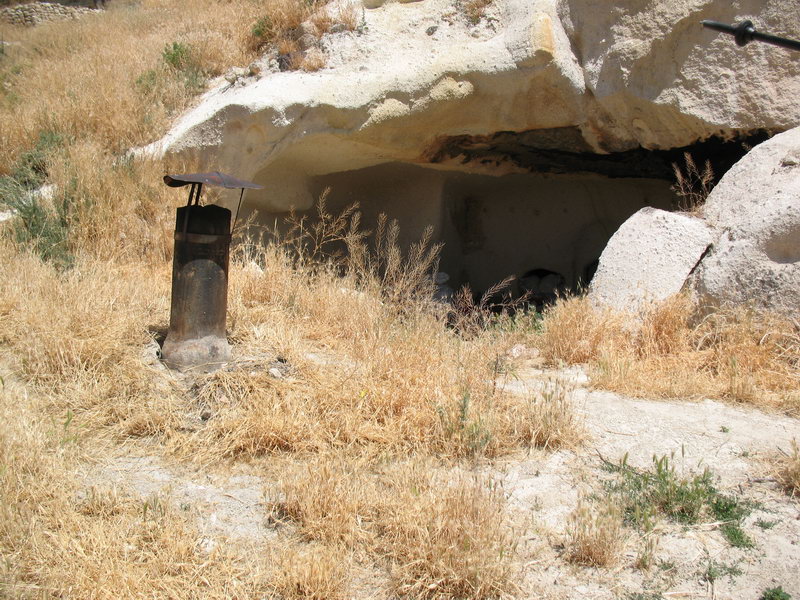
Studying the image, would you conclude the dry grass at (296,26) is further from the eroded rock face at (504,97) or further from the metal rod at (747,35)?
the metal rod at (747,35)

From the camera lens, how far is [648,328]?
4965mm

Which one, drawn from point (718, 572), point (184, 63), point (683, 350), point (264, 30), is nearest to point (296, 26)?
point (264, 30)

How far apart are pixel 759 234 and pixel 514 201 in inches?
165

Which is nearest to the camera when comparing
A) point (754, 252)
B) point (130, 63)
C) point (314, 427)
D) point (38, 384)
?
point (314, 427)

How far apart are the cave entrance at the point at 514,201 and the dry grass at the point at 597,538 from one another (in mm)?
5040

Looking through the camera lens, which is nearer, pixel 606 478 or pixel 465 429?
pixel 606 478

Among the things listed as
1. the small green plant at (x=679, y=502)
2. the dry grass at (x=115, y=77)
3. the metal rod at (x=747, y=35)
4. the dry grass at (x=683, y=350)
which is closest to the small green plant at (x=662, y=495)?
the small green plant at (x=679, y=502)

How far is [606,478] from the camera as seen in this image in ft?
10.4

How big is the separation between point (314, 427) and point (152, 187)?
3.80 metres

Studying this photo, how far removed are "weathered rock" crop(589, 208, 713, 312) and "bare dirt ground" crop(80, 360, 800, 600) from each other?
133cm

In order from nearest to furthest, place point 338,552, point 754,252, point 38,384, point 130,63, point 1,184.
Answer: point 338,552
point 38,384
point 754,252
point 1,184
point 130,63

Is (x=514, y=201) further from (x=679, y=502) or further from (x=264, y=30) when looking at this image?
(x=679, y=502)

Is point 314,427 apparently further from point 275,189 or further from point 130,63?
point 130,63

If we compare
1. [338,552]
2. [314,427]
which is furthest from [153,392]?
[338,552]
